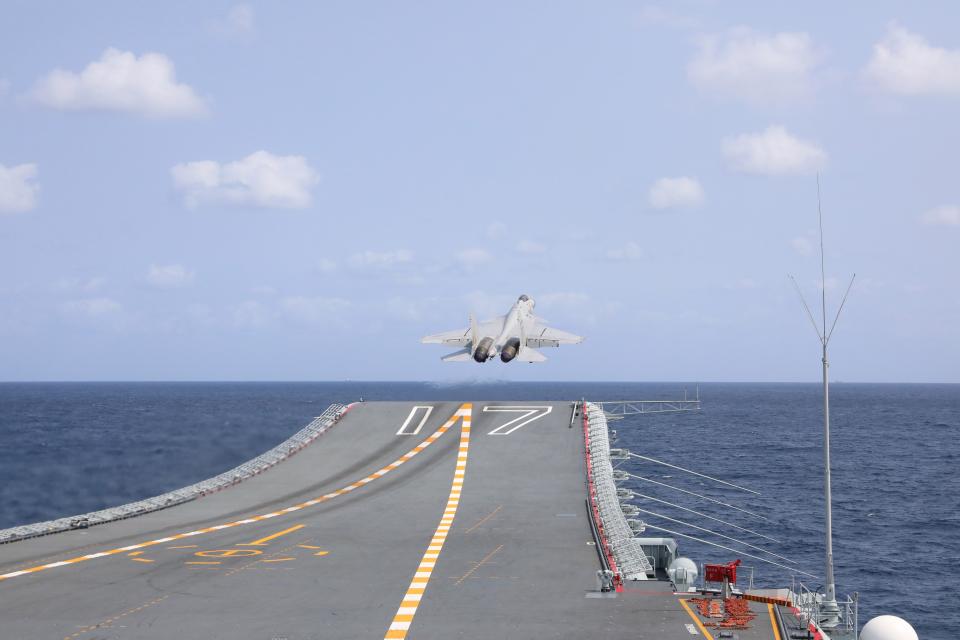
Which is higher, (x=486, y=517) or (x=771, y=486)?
(x=486, y=517)

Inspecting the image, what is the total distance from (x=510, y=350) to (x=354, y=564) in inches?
1714

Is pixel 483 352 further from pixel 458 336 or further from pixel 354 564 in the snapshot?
pixel 354 564

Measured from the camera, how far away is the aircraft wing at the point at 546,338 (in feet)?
280

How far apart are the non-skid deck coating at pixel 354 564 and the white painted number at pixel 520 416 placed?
20.5 ft

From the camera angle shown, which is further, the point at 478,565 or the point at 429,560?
the point at 429,560

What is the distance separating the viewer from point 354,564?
34500 mm

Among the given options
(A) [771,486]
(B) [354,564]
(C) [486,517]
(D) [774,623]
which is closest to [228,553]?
(B) [354,564]

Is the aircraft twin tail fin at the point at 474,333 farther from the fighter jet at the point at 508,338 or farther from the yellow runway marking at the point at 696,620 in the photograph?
the yellow runway marking at the point at 696,620

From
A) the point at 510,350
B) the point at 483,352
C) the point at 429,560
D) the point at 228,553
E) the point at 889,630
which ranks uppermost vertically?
the point at 510,350

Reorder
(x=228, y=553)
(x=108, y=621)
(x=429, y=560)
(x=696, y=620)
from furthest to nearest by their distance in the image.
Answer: (x=228, y=553), (x=429, y=560), (x=696, y=620), (x=108, y=621)

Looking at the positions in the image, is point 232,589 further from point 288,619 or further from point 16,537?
point 16,537

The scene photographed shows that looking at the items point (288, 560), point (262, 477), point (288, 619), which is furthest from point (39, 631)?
point (262, 477)

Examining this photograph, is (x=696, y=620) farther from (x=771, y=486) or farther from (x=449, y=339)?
(x=771, y=486)

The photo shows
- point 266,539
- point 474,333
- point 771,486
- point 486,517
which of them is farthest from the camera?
point 771,486
